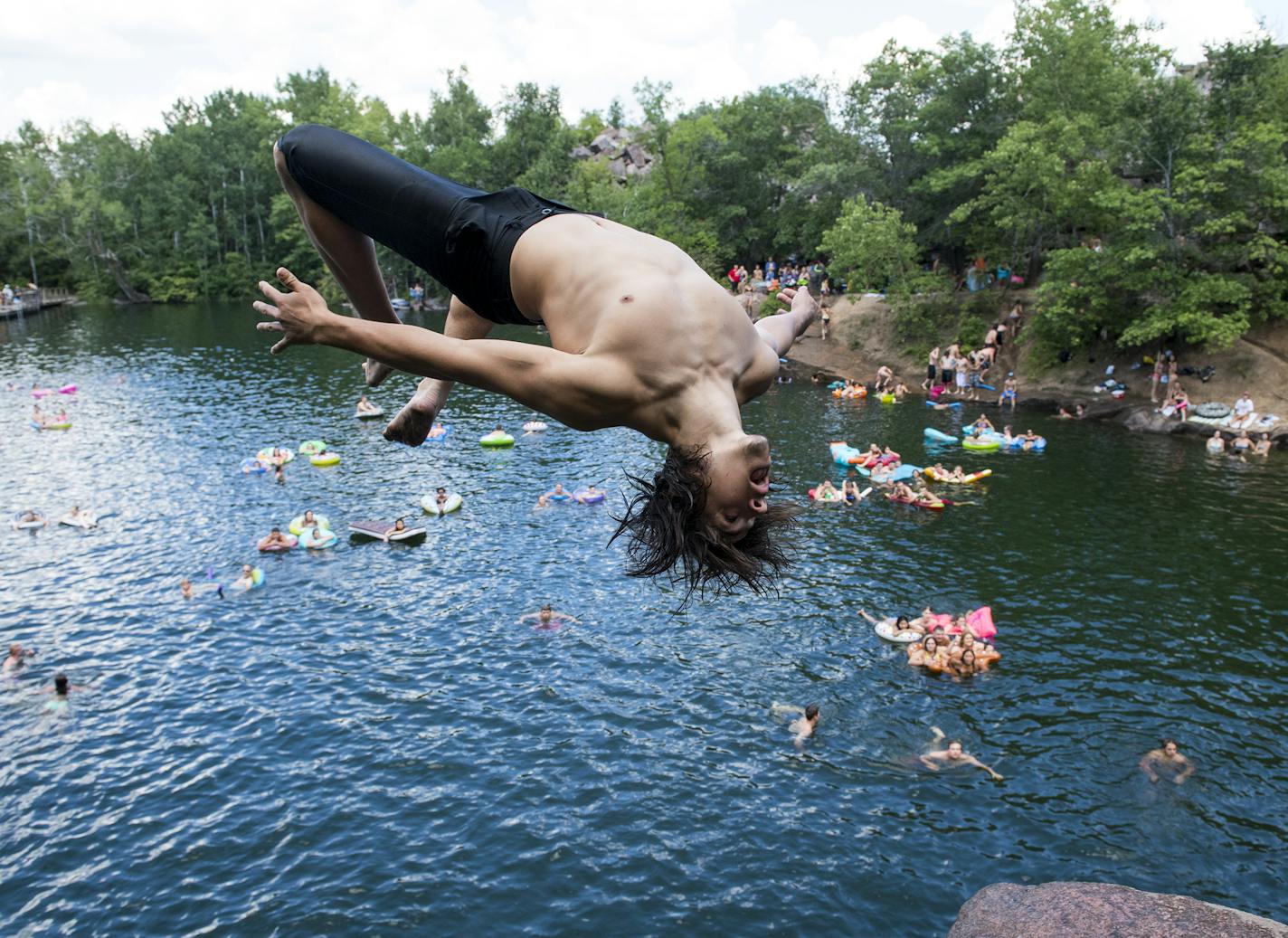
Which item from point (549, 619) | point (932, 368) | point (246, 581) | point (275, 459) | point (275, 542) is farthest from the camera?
point (932, 368)


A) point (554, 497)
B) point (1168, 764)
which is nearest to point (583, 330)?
point (1168, 764)

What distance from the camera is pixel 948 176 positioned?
44.8m

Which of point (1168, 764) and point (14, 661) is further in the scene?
point (14, 661)

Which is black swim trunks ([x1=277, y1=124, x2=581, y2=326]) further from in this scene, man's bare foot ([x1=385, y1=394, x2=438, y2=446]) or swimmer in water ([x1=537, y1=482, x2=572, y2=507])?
swimmer in water ([x1=537, y1=482, x2=572, y2=507])

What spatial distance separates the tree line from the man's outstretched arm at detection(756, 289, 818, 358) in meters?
33.1

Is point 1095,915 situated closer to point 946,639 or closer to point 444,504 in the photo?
point 946,639

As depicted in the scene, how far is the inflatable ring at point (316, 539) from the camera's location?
25.6 meters

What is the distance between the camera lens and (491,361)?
3.89 m

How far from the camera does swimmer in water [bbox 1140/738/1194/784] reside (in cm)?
1526

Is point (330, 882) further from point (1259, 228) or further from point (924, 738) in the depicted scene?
point (1259, 228)

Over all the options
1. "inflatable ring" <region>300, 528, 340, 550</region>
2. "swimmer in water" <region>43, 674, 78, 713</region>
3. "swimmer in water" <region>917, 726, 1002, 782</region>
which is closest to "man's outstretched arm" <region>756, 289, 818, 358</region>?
"swimmer in water" <region>917, 726, 1002, 782</region>

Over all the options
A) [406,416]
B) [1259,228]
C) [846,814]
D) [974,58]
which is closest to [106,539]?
[846,814]

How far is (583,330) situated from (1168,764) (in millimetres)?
15024

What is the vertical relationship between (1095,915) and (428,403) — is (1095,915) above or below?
below
